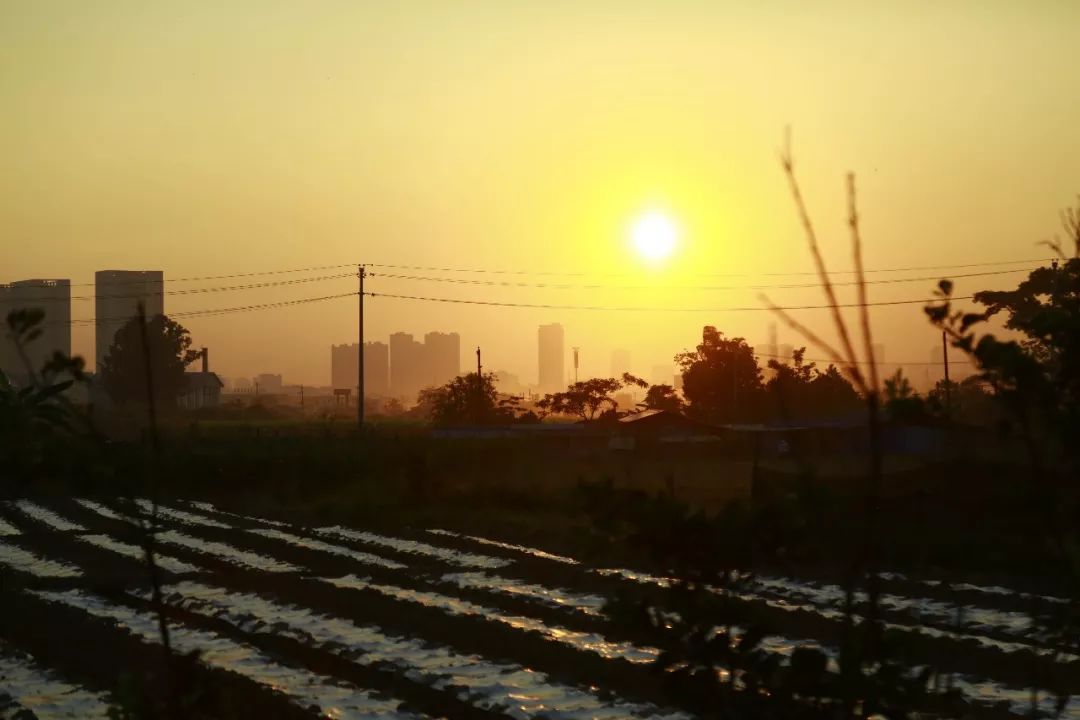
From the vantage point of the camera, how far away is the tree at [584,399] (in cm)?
6506

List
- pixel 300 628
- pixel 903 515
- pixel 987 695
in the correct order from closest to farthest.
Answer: pixel 903 515
pixel 987 695
pixel 300 628

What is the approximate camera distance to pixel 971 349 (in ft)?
9.44

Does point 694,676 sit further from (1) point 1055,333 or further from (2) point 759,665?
(1) point 1055,333

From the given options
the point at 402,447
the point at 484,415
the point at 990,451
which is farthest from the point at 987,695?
the point at 484,415

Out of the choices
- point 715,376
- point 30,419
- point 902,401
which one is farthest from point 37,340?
point 715,376

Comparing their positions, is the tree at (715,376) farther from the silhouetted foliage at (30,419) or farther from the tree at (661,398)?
the silhouetted foliage at (30,419)

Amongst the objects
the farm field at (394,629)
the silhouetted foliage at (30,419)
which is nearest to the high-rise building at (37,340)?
the silhouetted foliage at (30,419)

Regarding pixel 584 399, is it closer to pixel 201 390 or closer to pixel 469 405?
pixel 469 405

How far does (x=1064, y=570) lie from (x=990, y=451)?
0.73 m

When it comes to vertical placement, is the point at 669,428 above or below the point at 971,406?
below

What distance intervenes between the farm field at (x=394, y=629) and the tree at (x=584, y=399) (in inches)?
1860

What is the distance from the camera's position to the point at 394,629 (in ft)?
36.2

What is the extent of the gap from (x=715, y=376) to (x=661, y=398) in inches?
311

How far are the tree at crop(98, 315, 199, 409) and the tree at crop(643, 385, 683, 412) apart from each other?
102 ft
